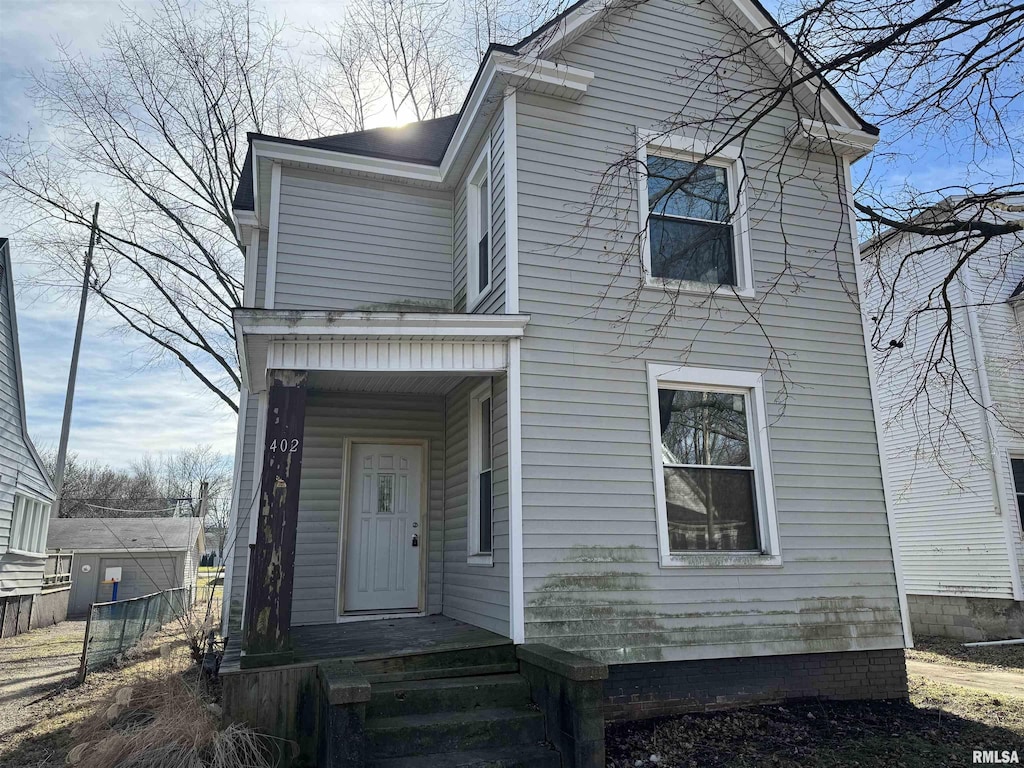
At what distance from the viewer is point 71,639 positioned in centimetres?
1395

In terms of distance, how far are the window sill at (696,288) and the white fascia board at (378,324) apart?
1.59 meters

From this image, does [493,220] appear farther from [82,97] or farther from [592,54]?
[82,97]

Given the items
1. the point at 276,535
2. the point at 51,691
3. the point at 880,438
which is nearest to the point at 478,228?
the point at 276,535

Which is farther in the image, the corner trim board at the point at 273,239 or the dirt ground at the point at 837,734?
the corner trim board at the point at 273,239

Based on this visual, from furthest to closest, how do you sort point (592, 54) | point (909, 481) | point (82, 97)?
point (82, 97) → point (909, 481) → point (592, 54)

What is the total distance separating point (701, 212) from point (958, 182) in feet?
8.33

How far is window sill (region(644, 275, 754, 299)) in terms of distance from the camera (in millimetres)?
7098

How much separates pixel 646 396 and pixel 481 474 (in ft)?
6.29

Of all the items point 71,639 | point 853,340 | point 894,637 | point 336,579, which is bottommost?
point 71,639

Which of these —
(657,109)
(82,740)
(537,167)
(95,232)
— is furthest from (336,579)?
(95,232)

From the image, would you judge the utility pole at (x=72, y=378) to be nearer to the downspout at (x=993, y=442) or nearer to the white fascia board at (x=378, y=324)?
the white fascia board at (x=378, y=324)

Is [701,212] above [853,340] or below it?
above

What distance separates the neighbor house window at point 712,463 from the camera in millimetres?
6723

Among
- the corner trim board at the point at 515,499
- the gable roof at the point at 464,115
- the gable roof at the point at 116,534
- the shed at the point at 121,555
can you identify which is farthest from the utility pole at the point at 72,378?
the corner trim board at the point at 515,499
